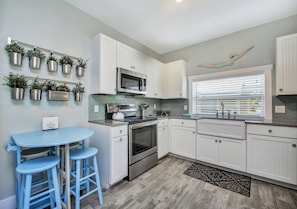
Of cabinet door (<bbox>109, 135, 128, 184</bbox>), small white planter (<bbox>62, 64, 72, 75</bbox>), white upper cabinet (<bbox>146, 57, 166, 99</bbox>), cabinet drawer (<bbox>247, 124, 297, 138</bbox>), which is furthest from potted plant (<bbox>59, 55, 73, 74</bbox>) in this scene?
cabinet drawer (<bbox>247, 124, 297, 138</bbox>)

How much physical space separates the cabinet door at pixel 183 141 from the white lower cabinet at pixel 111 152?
1.37 metres

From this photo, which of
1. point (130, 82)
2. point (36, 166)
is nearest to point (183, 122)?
point (130, 82)

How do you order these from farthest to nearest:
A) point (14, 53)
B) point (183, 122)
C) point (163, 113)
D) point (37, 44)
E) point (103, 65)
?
point (163, 113) < point (183, 122) < point (103, 65) < point (37, 44) < point (14, 53)

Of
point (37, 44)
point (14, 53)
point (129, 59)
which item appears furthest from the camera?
point (129, 59)

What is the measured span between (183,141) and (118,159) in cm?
157

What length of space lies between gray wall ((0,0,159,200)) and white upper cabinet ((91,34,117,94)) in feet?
0.51

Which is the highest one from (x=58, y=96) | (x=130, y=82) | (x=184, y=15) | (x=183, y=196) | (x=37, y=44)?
(x=184, y=15)

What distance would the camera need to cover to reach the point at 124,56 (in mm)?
2523

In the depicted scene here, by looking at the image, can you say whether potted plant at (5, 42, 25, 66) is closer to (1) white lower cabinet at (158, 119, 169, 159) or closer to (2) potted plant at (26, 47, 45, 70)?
(2) potted plant at (26, 47, 45, 70)

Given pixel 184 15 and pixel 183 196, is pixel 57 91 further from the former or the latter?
pixel 184 15

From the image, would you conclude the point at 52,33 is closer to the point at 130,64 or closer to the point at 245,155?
the point at 130,64

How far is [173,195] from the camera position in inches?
71.7

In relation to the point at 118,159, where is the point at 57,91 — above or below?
above

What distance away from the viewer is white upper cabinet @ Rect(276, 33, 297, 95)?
2.05 m
